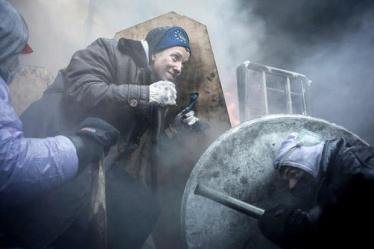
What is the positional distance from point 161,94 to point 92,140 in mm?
692

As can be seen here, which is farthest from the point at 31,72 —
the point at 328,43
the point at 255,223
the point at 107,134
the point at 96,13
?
the point at 328,43

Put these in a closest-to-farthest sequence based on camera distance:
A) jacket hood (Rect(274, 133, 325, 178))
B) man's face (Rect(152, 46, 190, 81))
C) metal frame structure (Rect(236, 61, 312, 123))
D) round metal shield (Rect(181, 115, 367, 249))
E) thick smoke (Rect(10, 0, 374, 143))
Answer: jacket hood (Rect(274, 133, 325, 178))
round metal shield (Rect(181, 115, 367, 249))
man's face (Rect(152, 46, 190, 81))
metal frame structure (Rect(236, 61, 312, 123))
thick smoke (Rect(10, 0, 374, 143))

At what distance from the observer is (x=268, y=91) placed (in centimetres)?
453

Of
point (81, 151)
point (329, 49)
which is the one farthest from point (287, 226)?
point (329, 49)

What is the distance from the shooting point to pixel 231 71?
285 inches

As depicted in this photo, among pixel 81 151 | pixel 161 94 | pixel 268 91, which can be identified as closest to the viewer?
pixel 81 151

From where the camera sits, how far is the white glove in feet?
6.29

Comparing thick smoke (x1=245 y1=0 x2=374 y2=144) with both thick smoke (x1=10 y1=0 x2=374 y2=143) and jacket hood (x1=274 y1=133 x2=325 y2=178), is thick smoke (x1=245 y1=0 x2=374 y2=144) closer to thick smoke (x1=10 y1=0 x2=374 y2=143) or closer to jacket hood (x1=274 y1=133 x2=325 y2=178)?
thick smoke (x1=10 y1=0 x2=374 y2=143)

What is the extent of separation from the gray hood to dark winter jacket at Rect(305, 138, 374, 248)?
198 cm

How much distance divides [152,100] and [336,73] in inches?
227

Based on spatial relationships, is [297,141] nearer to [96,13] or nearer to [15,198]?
[15,198]

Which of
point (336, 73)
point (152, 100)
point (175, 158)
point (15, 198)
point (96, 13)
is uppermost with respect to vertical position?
point (96, 13)

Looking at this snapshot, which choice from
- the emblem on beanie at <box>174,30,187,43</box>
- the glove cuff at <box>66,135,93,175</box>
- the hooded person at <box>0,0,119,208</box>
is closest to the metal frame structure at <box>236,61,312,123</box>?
the emblem on beanie at <box>174,30,187,43</box>

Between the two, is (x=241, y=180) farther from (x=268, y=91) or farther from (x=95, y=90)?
(x=268, y=91)
